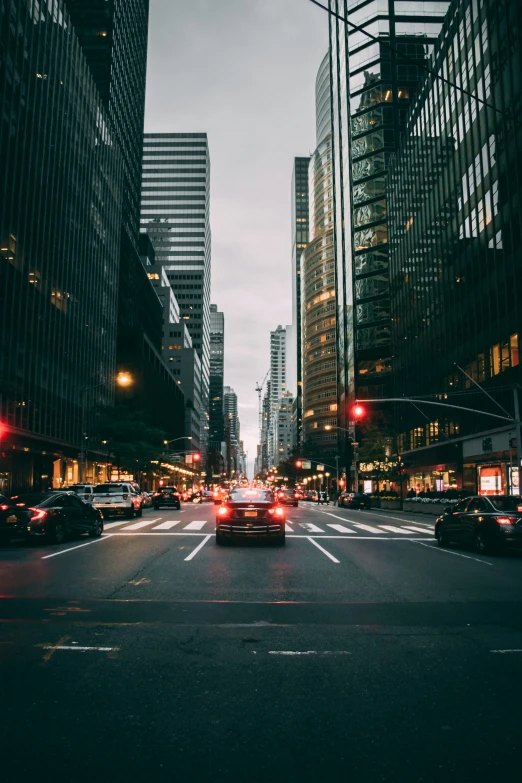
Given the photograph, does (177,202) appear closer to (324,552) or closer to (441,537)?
(441,537)

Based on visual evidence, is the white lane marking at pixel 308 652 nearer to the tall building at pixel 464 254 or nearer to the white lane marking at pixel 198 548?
the white lane marking at pixel 198 548

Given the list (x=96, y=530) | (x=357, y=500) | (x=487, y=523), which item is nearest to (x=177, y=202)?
(x=357, y=500)

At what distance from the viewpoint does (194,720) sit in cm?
429

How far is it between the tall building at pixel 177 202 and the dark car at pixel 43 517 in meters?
157

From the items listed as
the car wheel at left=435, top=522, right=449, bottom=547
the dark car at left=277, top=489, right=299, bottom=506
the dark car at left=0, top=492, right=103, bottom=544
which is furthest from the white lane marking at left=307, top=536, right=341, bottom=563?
the dark car at left=277, top=489, right=299, bottom=506

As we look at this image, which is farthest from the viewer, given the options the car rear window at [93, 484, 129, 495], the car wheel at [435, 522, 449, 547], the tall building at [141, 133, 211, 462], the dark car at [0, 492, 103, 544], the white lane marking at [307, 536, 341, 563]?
the tall building at [141, 133, 211, 462]

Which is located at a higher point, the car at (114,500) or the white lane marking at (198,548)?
the car at (114,500)

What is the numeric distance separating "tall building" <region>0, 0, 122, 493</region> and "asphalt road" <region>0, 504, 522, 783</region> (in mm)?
22226

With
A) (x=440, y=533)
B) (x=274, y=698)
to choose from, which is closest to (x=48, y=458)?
(x=440, y=533)

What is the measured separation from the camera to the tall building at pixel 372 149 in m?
86.4

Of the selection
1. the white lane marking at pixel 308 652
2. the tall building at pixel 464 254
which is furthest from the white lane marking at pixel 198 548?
the tall building at pixel 464 254

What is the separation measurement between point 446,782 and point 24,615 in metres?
6.00

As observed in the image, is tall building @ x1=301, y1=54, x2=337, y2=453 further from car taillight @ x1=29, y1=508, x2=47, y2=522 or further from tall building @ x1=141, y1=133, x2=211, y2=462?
car taillight @ x1=29, y1=508, x2=47, y2=522

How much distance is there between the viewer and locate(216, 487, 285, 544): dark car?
56.4 feet
